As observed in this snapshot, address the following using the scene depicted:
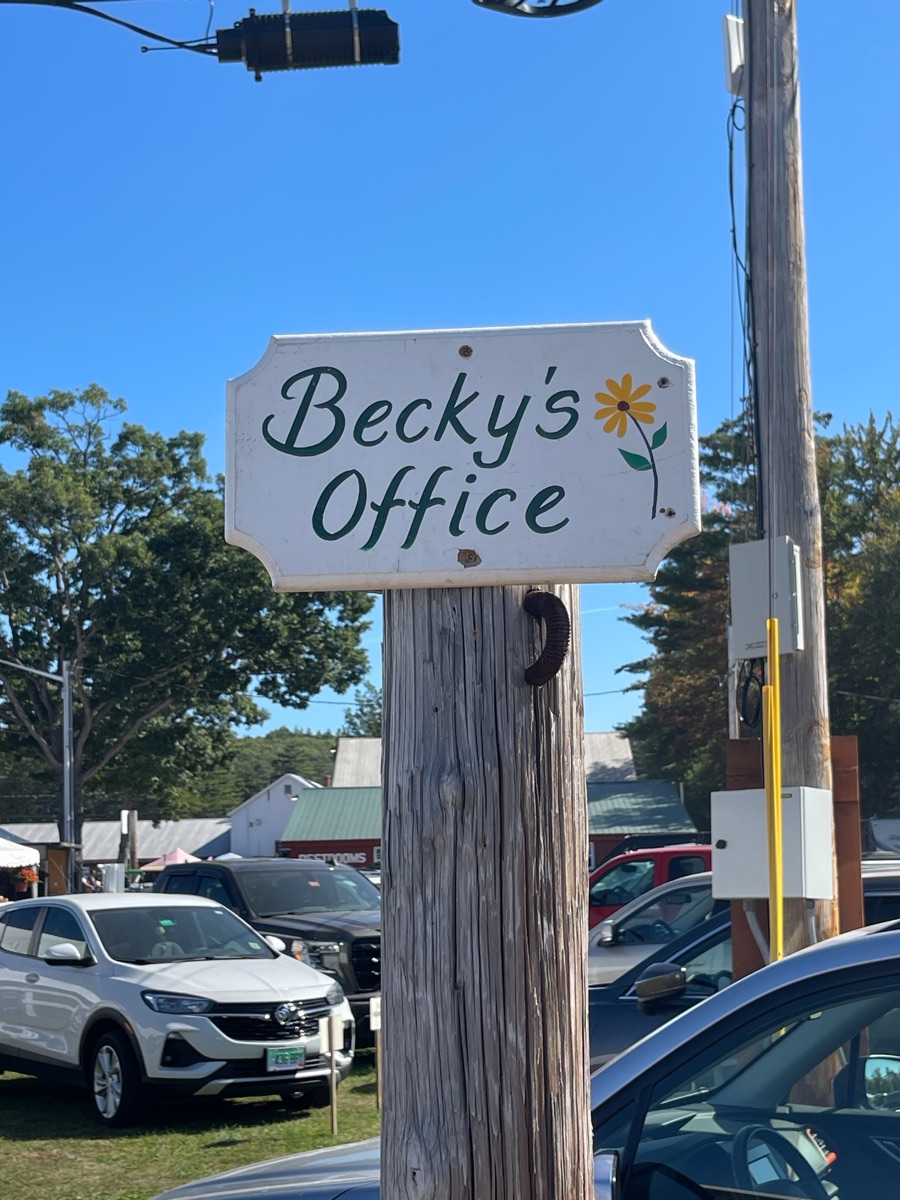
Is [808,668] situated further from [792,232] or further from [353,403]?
[353,403]

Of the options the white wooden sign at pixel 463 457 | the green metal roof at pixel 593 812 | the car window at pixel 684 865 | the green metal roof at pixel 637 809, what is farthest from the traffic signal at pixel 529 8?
the green metal roof at pixel 637 809

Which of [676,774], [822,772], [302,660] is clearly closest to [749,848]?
[822,772]

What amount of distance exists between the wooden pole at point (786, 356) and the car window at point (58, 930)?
661 cm

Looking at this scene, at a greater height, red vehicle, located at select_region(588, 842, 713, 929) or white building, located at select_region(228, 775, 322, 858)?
red vehicle, located at select_region(588, 842, 713, 929)

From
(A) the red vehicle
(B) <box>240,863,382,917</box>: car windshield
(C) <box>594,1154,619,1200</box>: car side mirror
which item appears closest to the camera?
(C) <box>594,1154,619,1200</box>: car side mirror

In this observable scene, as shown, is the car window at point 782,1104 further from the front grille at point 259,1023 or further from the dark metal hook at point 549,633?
the front grille at point 259,1023

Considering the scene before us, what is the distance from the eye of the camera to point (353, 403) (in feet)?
6.93

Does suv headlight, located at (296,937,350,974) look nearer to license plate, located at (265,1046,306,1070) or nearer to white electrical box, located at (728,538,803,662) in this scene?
license plate, located at (265,1046,306,1070)

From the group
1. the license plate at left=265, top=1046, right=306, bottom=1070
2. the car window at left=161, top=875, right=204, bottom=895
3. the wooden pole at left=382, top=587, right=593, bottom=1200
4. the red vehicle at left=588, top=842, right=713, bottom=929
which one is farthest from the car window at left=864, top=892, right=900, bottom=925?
the red vehicle at left=588, top=842, right=713, bottom=929

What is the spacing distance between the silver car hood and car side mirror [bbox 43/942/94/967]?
7.11 m

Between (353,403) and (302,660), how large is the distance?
39.4 m

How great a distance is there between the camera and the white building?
7144cm

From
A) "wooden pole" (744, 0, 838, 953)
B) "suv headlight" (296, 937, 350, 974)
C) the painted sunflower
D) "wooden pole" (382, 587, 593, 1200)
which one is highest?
"wooden pole" (744, 0, 838, 953)

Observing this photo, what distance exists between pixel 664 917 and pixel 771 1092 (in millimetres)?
8968
